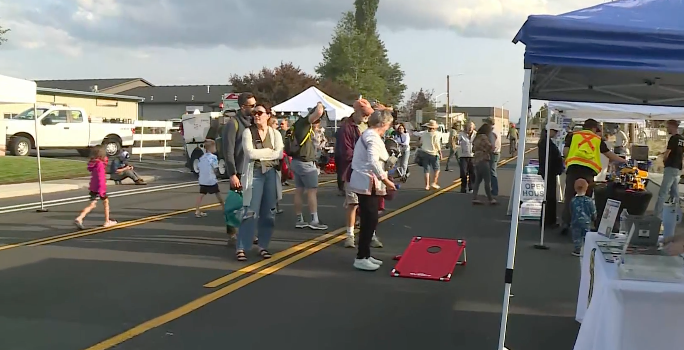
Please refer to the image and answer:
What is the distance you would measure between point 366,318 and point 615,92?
3650 mm

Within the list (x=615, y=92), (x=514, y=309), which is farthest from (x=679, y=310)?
(x=615, y=92)

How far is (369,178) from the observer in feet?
22.9

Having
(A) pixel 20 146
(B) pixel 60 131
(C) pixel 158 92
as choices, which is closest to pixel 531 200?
(B) pixel 60 131

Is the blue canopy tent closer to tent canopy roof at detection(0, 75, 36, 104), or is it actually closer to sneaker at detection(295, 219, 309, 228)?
sneaker at detection(295, 219, 309, 228)

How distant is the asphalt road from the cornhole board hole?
14 cm

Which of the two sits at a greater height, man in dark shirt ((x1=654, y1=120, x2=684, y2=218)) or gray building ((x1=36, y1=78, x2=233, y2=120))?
gray building ((x1=36, y1=78, x2=233, y2=120))

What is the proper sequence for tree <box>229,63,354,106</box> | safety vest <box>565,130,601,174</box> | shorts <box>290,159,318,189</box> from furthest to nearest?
tree <box>229,63,354,106</box>, shorts <box>290,159,318,189</box>, safety vest <box>565,130,601,174</box>

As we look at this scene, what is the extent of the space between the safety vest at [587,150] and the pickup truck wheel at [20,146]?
22195mm

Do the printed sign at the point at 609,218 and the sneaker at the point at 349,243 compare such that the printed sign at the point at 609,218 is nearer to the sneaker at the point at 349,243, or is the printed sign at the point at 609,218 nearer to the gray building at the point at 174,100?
the sneaker at the point at 349,243

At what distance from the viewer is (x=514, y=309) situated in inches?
228

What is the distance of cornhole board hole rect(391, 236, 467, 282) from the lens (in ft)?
22.8

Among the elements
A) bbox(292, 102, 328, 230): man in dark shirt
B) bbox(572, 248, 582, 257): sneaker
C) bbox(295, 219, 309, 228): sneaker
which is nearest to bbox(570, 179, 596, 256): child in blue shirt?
bbox(572, 248, 582, 257): sneaker

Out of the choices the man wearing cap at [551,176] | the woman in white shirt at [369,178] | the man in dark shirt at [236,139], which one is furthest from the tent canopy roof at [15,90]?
the man wearing cap at [551,176]

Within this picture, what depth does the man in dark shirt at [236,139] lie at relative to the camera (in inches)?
288
